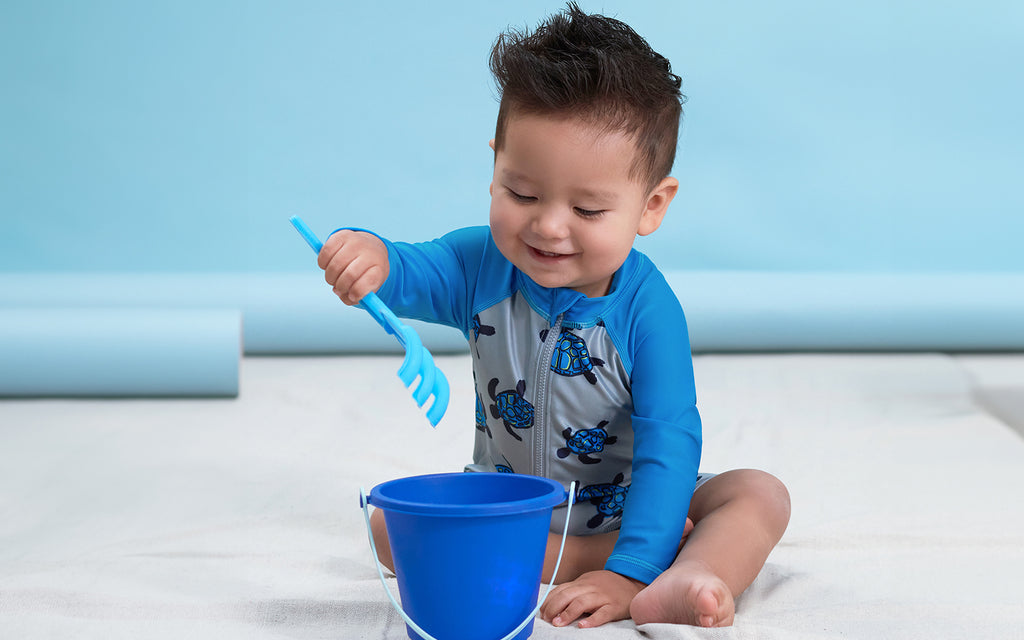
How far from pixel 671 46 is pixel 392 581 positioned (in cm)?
242

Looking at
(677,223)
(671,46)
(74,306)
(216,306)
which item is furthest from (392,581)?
(671,46)

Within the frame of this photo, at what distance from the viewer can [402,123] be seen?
3.26 meters

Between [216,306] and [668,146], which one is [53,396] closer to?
[216,306]

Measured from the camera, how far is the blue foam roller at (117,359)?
2.30 m

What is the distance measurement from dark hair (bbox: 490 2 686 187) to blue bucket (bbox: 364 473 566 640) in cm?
40

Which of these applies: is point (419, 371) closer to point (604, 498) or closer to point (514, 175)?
point (514, 175)

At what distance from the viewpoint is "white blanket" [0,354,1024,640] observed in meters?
1.09

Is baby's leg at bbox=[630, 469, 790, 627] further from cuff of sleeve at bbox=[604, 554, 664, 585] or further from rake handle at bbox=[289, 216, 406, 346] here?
rake handle at bbox=[289, 216, 406, 346]

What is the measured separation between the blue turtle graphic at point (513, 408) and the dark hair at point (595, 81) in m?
0.30

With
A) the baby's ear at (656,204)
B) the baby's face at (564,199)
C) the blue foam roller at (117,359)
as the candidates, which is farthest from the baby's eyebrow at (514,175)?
the blue foam roller at (117,359)

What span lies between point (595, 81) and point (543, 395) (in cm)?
38

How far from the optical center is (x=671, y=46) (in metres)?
3.23

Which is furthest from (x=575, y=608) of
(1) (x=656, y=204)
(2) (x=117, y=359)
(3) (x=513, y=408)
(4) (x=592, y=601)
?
(2) (x=117, y=359)

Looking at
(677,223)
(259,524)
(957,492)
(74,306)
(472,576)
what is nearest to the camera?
(472,576)
